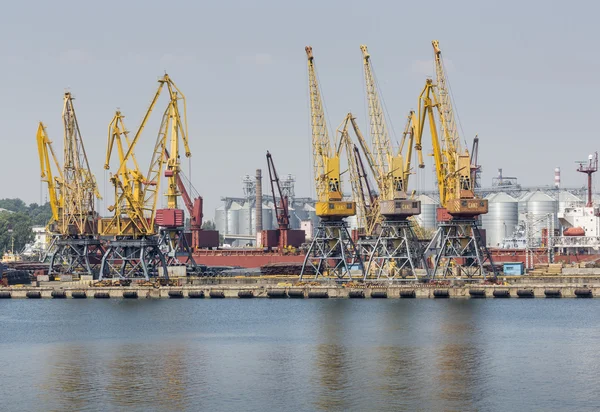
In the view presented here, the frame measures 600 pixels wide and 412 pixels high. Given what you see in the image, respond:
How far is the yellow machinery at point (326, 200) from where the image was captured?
120 m

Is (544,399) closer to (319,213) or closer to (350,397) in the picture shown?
(350,397)

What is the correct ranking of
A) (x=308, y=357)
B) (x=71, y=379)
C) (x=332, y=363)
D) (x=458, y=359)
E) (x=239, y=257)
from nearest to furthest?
(x=71, y=379), (x=332, y=363), (x=458, y=359), (x=308, y=357), (x=239, y=257)

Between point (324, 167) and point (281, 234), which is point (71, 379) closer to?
point (324, 167)

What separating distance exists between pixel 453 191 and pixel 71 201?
53.1 metres

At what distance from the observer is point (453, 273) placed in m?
126

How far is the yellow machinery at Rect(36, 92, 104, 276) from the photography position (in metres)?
140

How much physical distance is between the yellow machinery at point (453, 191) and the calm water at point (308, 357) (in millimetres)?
12536

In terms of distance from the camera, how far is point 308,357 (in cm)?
7081

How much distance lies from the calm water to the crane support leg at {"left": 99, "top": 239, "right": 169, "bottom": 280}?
62.4 ft

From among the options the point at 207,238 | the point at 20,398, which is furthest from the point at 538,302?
the point at 207,238

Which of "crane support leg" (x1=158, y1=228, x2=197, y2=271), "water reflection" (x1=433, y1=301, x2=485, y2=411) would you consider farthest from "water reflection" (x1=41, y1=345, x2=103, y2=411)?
"crane support leg" (x1=158, y1=228, x2=197, y2=271)

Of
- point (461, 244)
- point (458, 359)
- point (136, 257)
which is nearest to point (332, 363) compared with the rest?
point (458, 359)

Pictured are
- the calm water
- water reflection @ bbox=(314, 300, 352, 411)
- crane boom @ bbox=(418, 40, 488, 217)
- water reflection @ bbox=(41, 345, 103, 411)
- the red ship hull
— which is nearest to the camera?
water reflection @ bbox=(314, 300, 352, 411)

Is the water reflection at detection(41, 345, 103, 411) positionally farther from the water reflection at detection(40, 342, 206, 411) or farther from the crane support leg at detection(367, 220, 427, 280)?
the crane support leg at detection(367, 220, 427, 280)
